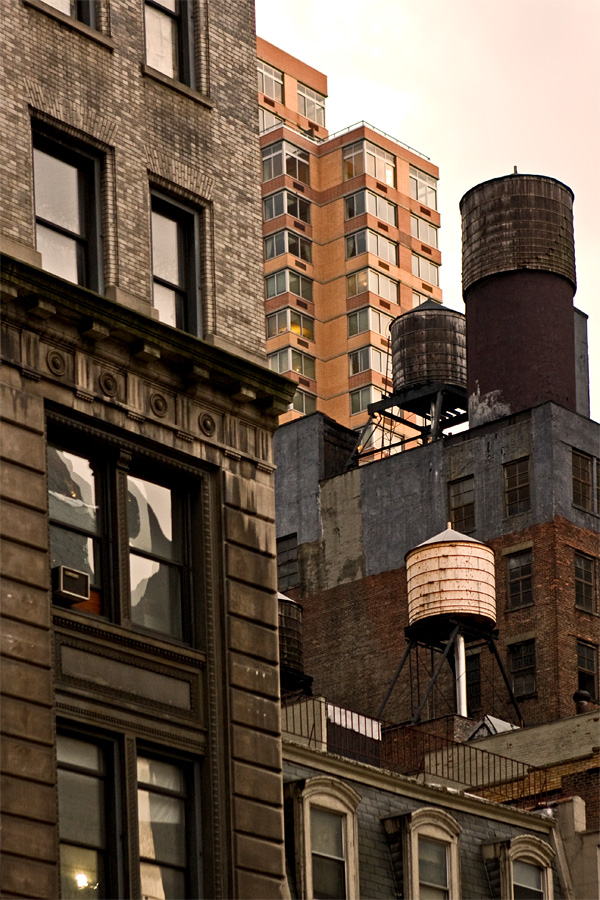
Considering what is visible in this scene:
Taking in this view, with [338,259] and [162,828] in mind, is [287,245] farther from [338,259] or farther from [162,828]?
[162,828]

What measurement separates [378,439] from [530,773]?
230ft

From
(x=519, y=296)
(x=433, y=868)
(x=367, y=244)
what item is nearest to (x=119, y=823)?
(x=433, y=868)

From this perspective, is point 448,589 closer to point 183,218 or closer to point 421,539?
point 421,539

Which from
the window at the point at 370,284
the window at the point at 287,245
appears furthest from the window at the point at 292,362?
the window at the point at 287,245

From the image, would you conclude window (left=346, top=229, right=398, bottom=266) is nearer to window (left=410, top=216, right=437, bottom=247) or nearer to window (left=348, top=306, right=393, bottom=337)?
window (left=410, top=216, right=437, bottom=247)

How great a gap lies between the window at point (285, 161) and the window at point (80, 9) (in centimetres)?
10689

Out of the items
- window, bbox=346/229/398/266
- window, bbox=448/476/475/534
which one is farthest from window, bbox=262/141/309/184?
window, bbox=448/476/475/534

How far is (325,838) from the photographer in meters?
31.5

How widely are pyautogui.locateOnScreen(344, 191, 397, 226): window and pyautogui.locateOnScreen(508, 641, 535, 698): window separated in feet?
242

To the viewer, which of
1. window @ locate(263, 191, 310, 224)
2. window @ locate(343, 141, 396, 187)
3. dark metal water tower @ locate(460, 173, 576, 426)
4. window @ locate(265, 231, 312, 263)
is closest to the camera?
dark metal water tower @ locate(460, 173, 576, 426)

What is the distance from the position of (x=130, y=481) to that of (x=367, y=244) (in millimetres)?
110513

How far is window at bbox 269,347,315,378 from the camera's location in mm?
132375

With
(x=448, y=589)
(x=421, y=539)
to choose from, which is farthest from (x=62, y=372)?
(x=421, y=539)

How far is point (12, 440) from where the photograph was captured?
79.0 feet
